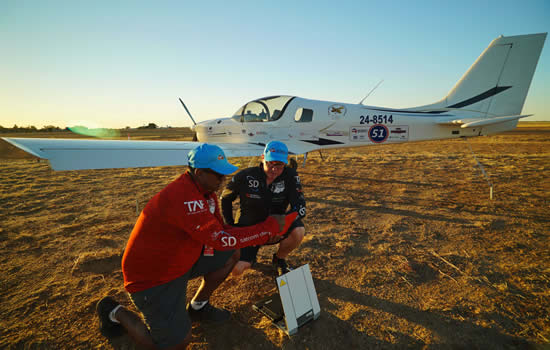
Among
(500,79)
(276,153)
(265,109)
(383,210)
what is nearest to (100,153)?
(276,153)

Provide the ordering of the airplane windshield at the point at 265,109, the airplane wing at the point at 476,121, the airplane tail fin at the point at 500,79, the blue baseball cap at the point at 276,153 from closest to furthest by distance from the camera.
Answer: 1. the blue baseball cap at the point at 276,153
2. the airplane wing at the point at 476,121
3. the airplane tail fin at the point at 500,79
4. the airplane windshield at the point at 265,109

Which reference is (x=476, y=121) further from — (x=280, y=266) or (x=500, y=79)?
(x=280, y=266)

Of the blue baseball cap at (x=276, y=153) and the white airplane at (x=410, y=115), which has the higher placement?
the white airplane at (x=410, y=115)

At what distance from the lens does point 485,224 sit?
160 inches

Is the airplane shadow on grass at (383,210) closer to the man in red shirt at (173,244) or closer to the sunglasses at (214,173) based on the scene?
the man in red shirt at (173,244)

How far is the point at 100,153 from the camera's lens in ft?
12.3

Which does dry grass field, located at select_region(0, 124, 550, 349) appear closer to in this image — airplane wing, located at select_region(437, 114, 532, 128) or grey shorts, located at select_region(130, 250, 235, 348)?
grey shorts, located at select_region(130, 250, 235, 348)

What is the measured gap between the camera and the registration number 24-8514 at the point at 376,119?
684cm

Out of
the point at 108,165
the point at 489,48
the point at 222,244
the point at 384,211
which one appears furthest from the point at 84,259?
the point at 489,48

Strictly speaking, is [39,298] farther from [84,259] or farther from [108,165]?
[108,165]

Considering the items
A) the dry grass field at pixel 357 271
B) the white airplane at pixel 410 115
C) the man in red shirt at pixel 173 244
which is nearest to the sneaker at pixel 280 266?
the dry grass field at pixel 357 271

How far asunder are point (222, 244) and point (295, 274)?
0.81 m

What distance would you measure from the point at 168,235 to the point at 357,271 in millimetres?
2403

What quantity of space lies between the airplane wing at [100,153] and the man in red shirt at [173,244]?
89.5 inches
